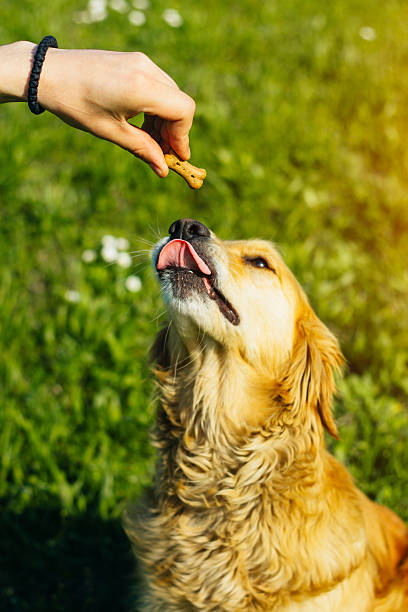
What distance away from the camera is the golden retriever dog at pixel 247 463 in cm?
218

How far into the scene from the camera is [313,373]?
7.43 feet

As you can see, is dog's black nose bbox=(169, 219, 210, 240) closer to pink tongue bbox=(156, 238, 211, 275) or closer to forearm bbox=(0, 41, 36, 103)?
pink tongue bbox=(156, 238, 211, 275)

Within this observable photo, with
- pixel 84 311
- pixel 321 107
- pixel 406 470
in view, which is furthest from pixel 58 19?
pixel 406 470

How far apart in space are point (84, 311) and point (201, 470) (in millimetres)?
1479

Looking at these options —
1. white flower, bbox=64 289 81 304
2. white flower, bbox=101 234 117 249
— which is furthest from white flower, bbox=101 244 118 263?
white flower, bbox=64 289 81 304

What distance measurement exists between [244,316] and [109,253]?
158 cm

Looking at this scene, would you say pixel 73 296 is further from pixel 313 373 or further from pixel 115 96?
pixel 115 96

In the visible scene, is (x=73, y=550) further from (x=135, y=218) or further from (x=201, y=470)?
(x=135, y=218)

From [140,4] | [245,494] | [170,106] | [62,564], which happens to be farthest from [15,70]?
[140,4]

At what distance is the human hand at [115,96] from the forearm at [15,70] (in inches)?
2.7

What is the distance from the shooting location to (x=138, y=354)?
3.54m

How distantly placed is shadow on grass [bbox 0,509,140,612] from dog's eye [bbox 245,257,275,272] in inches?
57.5

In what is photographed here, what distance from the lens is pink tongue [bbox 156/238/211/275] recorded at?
226cm

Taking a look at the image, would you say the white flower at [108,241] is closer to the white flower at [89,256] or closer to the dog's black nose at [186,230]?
the white flower at [89,256]
